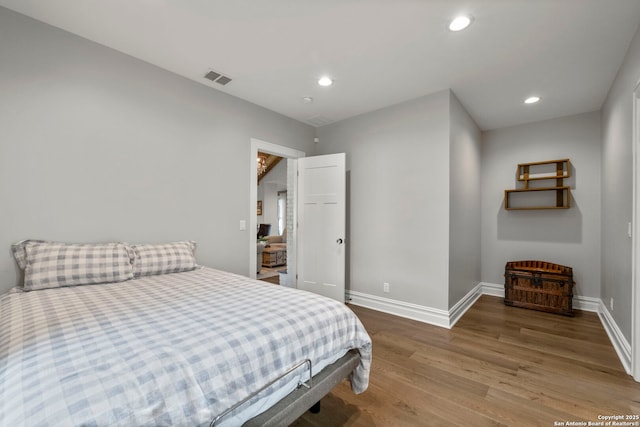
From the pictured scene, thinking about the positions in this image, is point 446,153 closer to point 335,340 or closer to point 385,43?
point 385,43

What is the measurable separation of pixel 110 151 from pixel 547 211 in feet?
17.5

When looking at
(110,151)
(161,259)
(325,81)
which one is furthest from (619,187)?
(110,151)

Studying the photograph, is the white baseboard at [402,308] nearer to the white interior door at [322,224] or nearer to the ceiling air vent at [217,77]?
the white interior door at [322,224]

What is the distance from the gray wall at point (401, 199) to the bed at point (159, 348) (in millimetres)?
1837

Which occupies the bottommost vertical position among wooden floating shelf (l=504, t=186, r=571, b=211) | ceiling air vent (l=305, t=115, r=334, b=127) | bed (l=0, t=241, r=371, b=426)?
bed (l=0, t=241, r=371, b=426)

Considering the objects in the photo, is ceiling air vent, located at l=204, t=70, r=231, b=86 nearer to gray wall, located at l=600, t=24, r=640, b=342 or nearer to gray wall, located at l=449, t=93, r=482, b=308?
gray wall, located at l=449, t=93, r=482, b=308

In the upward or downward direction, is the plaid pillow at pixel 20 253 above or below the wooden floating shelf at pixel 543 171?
below

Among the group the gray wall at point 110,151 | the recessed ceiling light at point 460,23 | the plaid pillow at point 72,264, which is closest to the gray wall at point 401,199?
the recessed ceiling light at point 460,23

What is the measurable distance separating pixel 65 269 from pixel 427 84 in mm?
3575

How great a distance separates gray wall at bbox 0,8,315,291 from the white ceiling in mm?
218

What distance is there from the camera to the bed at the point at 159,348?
32.2 inches

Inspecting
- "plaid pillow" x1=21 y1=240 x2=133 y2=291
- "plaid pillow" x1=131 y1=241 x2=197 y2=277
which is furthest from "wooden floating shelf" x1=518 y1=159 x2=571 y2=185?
"plaid pillow" x1=21 y1=240 x2=133 y2=291

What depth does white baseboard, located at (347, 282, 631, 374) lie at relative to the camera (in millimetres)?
2604

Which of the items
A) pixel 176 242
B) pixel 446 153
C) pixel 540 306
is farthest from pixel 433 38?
pixel 540 306
